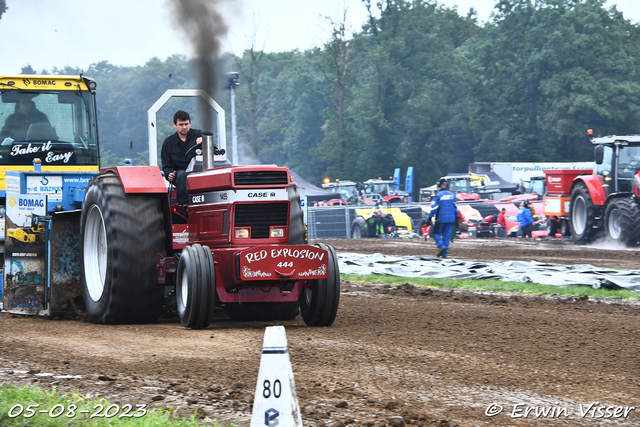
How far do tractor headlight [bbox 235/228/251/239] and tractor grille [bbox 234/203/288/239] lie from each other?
4 centimetres

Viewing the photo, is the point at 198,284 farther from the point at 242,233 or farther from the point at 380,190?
the point at 380,190

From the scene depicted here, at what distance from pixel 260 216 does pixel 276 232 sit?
0.76ft

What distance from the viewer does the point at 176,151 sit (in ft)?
27.4

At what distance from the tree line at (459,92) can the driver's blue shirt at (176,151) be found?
45792 millimetres

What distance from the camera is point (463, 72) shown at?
217 ft

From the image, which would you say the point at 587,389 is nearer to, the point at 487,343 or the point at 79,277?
the point at 487,343

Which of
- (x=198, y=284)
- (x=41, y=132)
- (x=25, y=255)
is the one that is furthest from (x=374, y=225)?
(x=198, y=284)

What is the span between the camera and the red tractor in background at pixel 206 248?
7.39 metres

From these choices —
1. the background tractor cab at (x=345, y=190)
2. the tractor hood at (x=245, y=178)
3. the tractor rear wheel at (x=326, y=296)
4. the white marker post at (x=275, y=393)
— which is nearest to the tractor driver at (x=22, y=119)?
the tractor hood at (x=245, y=178)

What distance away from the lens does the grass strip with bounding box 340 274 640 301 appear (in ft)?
36.0

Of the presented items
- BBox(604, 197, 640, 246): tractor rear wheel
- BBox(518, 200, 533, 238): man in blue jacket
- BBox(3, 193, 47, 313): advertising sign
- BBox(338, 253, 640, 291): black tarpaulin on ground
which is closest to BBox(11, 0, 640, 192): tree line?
BBox(518, 200, 533, 238): man in blue jacket

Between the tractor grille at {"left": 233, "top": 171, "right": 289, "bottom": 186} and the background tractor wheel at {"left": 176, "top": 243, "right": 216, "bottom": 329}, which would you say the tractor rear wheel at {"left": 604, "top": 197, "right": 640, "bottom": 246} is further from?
the background tractor wheel at {"left": 176, "top": 243, "right": 216, "bottom": 329}

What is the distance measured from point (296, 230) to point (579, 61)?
5263 cm

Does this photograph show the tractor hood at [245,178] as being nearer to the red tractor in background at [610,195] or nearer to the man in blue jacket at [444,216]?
the man in blue jacket at [444,216]
